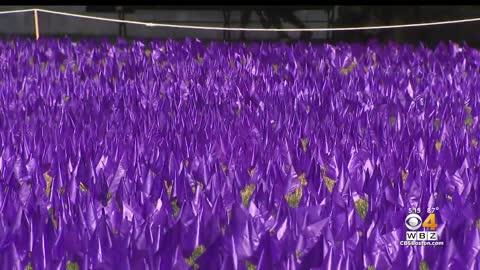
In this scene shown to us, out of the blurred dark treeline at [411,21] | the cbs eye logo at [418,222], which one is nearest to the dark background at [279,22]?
the blurred dark treeline at [411,21]

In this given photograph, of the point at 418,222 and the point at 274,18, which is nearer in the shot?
the point at 418,222

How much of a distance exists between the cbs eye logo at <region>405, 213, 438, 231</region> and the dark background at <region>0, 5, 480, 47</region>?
30.4ft

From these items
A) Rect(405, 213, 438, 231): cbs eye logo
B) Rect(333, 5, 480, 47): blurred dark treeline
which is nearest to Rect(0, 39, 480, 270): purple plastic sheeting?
Rect(405, 213, 438, 231): cbs eye logo

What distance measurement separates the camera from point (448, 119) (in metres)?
4.12

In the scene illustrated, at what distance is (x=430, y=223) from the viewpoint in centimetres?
217

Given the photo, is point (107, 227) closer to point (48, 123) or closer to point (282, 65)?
point (48, 123)

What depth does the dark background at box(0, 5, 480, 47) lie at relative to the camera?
11.4 metres

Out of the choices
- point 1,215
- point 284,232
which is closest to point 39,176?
point 1,215

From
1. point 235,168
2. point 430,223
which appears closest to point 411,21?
point 235,168

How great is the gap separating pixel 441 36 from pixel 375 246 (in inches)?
383

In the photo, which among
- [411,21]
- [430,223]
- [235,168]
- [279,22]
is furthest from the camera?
[279,22]

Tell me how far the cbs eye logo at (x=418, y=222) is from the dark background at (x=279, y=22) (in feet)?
30.4

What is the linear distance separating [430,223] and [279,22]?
9595mm

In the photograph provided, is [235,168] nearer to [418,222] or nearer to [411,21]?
[418,222]
